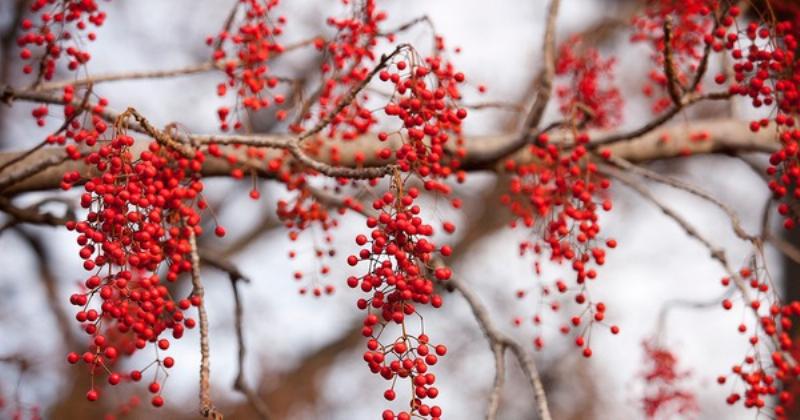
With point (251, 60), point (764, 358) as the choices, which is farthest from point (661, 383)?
point (251, 60)

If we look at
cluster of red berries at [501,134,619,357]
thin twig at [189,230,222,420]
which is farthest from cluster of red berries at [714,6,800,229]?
thin twig at [189,230,222,420]

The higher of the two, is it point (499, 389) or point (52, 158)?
point (52, 158)

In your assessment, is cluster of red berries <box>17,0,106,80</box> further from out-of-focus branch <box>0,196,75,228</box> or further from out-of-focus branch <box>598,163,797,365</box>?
out-of-focus branch <box>598,163,797,365</box>

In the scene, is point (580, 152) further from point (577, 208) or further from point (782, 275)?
point (782, 275)

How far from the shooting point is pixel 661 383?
4516mm

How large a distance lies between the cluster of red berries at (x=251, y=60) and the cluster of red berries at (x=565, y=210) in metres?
1.08

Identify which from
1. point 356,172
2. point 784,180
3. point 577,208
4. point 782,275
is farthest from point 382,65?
point 782,275

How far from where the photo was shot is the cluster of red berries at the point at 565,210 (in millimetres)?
3049

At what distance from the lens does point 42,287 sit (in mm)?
8500

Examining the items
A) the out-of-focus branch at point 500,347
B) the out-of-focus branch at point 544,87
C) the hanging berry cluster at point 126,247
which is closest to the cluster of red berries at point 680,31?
the out-of-focus branch at point 544,87

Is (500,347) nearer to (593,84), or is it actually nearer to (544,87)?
(544,87)

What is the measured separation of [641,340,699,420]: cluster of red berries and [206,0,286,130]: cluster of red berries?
7.62ft

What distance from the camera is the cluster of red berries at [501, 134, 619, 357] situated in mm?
3049

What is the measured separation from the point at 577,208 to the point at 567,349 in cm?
977
